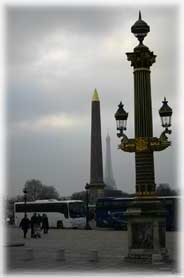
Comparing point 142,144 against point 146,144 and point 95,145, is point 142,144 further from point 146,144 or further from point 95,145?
point 95,145

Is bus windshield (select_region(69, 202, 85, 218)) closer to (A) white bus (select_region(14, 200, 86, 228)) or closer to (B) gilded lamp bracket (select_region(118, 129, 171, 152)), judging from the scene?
(A) white bus (select_region(14, 200, 86, 228))

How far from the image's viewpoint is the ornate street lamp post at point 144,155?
1576 cm

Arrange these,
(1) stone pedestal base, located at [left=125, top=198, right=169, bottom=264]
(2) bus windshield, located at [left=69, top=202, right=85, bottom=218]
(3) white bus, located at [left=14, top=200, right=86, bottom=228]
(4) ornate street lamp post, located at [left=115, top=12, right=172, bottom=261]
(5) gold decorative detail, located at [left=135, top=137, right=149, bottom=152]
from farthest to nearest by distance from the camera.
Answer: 1. (3) white bus, located at [left=14, top=200, right=86, bottom=228]
2. (2) bus windshield, located at [left=69, top=202, right=85, bottom=218]
3. (5) gold decorative detail, located at [left=135, top=137, right=149, bottom=152]
4. (4) ornate street lamp post, located at [left=115, top=12, right=172, bottom=261]
5. (1) stone pedestal base, located at [left=125, top=198, right=169, bottom=264]

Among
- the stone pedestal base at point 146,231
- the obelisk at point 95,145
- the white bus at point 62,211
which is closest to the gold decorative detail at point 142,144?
the stone pedestal base at point 146,231

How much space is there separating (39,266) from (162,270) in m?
3.75

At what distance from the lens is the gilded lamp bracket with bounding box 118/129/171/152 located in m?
15.9

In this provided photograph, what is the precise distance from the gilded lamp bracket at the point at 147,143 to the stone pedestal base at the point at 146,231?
1.40 meters

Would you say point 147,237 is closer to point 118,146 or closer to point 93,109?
point 118,146

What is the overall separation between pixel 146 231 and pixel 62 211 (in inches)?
1159

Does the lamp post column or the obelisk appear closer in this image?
the lamp post column

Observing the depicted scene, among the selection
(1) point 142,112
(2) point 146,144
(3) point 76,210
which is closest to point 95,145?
(3) point 76,210

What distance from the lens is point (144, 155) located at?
1603 centimetres

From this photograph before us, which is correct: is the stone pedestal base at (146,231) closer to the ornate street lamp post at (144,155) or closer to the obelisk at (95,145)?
the ornate street lamp post at (144,155)

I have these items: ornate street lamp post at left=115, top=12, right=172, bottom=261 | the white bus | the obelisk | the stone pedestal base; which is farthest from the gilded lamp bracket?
the obelisk
